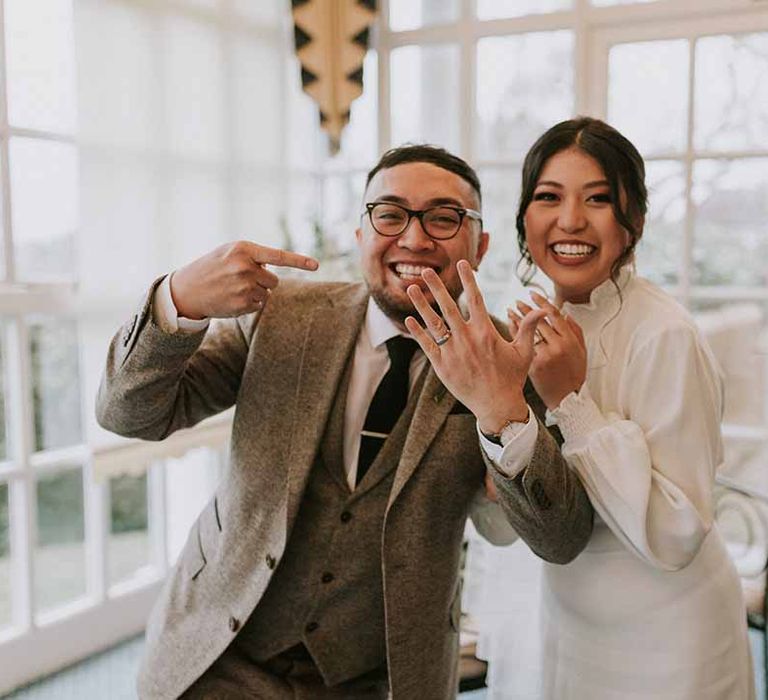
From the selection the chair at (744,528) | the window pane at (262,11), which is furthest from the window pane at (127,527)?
the chair at (744,528)

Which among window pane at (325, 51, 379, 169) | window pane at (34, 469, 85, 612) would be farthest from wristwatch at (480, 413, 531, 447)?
window pane at (325, 51, 379, 169)

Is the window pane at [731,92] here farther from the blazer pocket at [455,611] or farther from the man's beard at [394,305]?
the blazer pocket at [455,611]

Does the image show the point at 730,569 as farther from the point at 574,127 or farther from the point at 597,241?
the point at 574,127

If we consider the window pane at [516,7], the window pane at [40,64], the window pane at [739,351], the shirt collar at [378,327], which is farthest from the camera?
the window pane at [516,7]

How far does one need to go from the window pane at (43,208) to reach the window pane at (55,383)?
0.62ft

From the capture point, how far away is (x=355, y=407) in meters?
1.57

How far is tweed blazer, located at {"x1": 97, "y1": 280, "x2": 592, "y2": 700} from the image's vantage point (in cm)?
144

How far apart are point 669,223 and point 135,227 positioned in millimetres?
1905

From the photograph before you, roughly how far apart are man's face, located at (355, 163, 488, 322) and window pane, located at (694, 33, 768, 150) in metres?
1.97

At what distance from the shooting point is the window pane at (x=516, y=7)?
131 inches

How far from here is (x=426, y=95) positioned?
3615 mm

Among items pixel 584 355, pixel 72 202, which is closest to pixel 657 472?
pixel 584 355

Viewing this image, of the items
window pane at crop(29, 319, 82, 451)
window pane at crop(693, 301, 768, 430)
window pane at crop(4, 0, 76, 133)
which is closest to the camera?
window pane at crop(4, 0, 76, 133)

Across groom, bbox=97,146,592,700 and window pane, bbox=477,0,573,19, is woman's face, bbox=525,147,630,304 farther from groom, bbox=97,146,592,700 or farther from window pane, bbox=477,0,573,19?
window pane, bbox=477,0,573,19
